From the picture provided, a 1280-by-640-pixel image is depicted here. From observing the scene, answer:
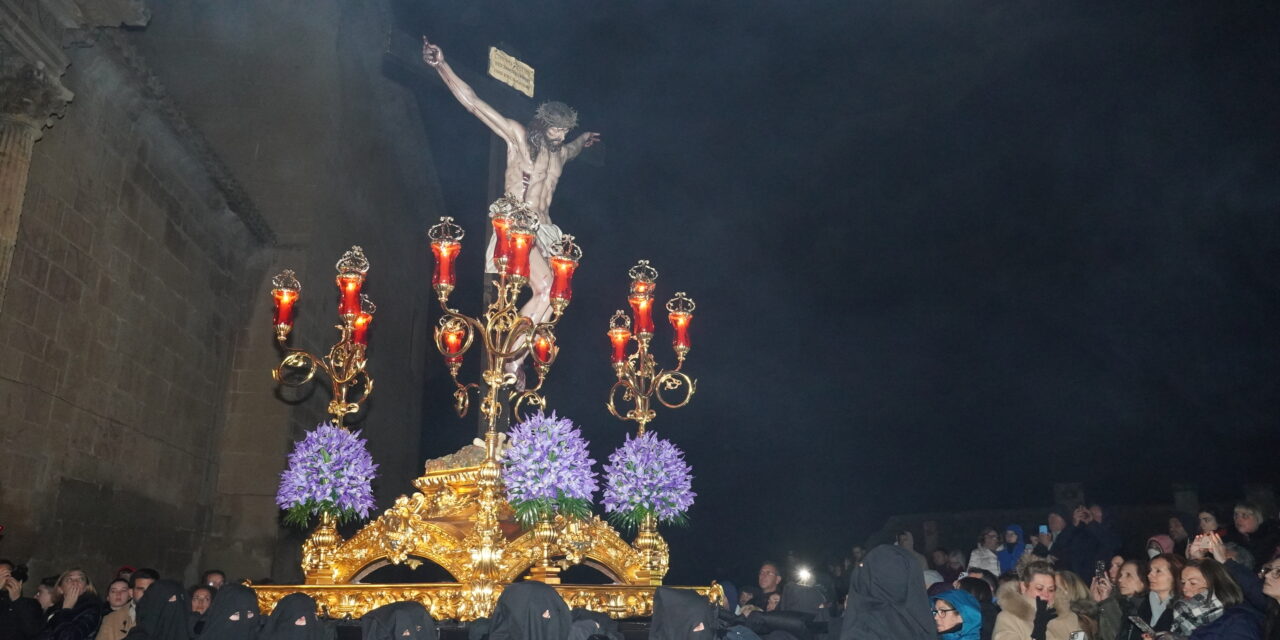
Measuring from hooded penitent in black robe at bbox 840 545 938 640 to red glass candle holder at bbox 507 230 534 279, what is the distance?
328 cm

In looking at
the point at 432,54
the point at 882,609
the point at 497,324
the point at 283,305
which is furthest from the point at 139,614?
the point at 432,54

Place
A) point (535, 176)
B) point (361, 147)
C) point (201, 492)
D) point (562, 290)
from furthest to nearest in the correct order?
point (361, 147) < point (201, 492) < point (535, 176) < point (562, 290)

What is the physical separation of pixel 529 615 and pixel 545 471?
1254mm

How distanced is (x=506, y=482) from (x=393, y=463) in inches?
446

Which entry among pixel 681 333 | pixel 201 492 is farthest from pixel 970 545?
pixel 201 492

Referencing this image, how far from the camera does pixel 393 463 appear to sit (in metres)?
16.8

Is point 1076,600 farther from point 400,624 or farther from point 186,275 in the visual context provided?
point 186,275

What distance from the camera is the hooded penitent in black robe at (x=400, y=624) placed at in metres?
5.08

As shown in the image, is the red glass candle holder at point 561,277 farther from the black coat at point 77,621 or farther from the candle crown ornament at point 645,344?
the black coat at point 77,621

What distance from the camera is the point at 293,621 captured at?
5.36m

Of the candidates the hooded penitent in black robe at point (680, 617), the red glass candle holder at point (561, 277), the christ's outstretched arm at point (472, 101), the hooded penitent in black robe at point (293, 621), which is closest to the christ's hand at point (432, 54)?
the christ's outstretched arm at point (472, 101)

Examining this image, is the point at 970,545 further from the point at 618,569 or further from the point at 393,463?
the point at 393,463

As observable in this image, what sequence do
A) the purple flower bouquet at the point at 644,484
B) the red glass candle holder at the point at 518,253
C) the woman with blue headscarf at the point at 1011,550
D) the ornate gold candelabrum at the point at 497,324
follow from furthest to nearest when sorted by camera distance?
the woman with blue headscarf at the point at 1011,550
the purple flower bouquet at the point at 644,484
the red glass candle holder at the point at 518,253
the ornate gold candelabrum at the point at 497,324

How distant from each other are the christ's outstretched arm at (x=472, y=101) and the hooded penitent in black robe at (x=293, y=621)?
5436 mm
